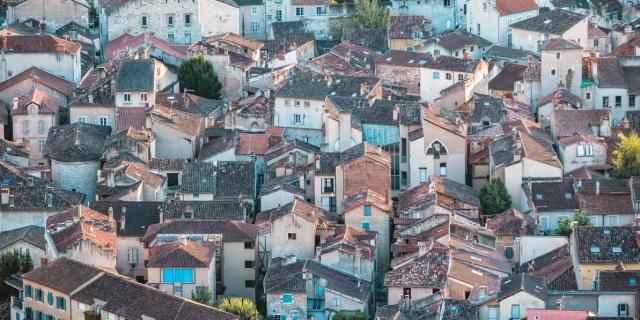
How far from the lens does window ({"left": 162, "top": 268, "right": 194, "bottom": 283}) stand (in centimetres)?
10019

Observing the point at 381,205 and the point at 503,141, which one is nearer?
the point at 381,205

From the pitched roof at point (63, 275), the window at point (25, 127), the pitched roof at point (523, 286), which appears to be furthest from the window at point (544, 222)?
the window at point (25, 127)

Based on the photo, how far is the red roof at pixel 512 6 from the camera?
450 ft

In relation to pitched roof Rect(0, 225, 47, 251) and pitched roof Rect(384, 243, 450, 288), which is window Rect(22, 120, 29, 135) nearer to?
pitched roof Rect(0, 225, 47, 251)

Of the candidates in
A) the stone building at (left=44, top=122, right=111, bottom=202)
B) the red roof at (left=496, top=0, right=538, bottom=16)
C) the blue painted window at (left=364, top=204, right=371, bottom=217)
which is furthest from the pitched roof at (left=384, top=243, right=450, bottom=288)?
the red roof at (left=496, top=0, right=538, bottom=16)

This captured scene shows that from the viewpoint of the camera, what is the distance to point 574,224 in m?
102

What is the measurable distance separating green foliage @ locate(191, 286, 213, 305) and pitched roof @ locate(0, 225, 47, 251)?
878cm

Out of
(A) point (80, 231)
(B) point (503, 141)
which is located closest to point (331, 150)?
(B) point (503, 141)

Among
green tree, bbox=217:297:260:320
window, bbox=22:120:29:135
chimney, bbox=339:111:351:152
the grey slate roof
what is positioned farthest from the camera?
the grey slate roof

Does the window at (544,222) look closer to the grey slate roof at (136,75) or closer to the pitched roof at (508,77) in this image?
the pitched roof at (508,77)

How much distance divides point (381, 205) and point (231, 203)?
7.19 meters

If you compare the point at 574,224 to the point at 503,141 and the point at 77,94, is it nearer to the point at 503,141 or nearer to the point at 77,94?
the point at 503,141

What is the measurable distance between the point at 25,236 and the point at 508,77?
32828mm

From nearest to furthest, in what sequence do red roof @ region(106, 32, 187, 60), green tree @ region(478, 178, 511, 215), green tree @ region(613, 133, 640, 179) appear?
green tree @ region(478, 178, 511, 215)
green tree @ region(613, 133, 640, 179)
red roof @ region(106, 32, 187, 60)
